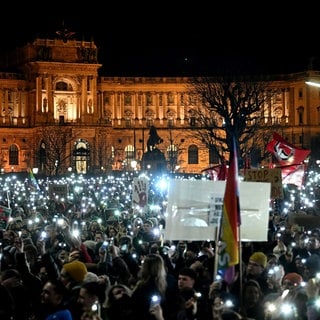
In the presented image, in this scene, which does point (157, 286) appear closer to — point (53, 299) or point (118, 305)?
point (118, 305)

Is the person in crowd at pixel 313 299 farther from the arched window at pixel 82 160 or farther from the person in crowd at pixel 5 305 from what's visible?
the arched window at pixel 82 160

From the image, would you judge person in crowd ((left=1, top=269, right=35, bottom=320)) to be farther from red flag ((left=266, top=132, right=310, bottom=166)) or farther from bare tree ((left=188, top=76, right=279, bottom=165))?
bare tree ((left=188, top=76, right=279, bottom=165))

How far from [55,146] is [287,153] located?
226 ft

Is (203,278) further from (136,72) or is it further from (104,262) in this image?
(136,72)

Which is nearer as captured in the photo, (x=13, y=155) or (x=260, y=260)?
(x=260, y=260)

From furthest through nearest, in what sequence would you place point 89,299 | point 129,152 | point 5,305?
point 129,152 → point 89,299 → point 5,305

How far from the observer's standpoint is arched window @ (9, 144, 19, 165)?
344 ft

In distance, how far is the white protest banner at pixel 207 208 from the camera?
1116 centimetres

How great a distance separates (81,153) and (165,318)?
8508cm

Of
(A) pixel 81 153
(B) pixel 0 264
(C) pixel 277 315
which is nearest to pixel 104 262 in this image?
(B) pixel 0 264

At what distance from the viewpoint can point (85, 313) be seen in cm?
862

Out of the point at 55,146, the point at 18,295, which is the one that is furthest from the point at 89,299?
the point at 55,146

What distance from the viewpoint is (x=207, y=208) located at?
11.2 m

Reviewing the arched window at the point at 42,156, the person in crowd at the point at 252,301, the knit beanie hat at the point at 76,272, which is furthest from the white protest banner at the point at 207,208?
the arched window at the point at 42,156
